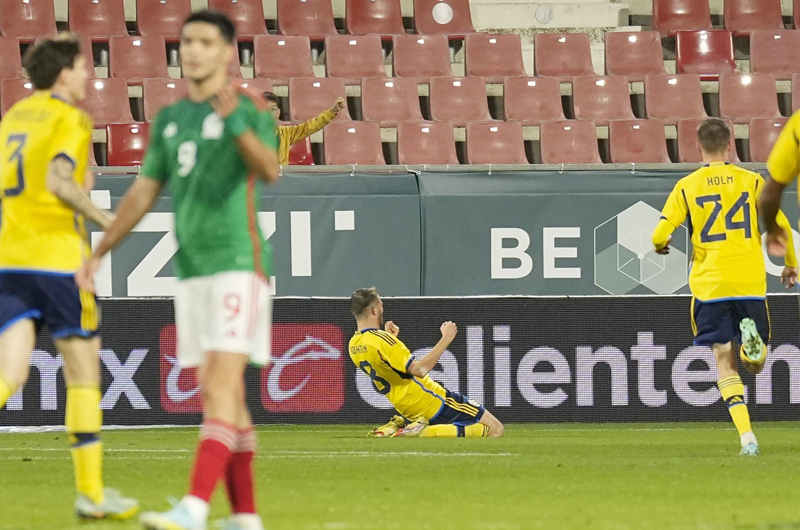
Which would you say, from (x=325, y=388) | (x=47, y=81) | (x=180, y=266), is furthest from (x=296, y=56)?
(x=180, y=266)

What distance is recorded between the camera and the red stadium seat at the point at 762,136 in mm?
16391

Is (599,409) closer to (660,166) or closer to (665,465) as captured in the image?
(660,166)

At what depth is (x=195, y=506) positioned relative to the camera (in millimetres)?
4262

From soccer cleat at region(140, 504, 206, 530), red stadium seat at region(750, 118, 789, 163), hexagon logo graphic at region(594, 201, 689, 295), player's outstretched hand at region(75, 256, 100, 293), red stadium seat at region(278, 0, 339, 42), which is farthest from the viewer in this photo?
red stadium seat at region(278, 0, 339, 42)

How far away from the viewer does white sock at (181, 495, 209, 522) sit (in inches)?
167

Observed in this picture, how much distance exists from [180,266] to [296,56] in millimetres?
12373

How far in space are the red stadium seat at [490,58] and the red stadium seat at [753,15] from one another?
129 inches

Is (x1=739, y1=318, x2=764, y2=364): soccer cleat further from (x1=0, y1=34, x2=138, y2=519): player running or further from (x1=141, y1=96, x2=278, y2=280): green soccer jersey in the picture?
(x1=141, y1=96, x2=278, y2=280): green soccer jersey

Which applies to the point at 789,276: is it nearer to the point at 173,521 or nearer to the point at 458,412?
the point at 458,412

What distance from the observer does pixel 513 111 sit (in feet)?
54.7

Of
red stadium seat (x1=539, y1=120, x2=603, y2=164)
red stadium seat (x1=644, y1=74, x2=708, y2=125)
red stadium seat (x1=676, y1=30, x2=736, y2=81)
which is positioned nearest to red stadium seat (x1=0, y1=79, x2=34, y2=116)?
red stadium seat (x1=539, y1=120, x2=603, y2=164)

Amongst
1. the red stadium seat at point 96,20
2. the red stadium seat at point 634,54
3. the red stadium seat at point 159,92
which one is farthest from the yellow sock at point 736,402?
the red stadium seat at point 96,20

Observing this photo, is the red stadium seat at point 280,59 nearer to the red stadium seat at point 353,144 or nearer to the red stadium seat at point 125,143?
the red stadium seat at point 353,144

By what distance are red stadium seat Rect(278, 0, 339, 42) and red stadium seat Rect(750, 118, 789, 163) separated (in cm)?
499
